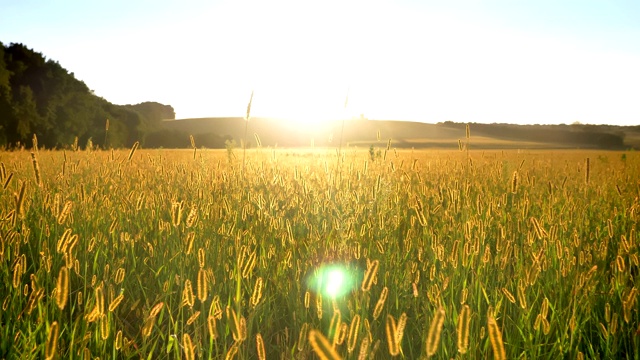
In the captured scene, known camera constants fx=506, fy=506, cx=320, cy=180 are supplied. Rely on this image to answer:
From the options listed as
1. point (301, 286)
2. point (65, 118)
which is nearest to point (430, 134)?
point (65, 118)

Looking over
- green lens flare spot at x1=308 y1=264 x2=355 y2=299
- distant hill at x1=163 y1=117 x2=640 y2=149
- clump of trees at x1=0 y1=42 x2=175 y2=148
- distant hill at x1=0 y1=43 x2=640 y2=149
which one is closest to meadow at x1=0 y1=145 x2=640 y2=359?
green lens flare spot at x1=308 y1=264 x2=355 y2=299

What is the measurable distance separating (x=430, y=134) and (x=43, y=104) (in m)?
43.5

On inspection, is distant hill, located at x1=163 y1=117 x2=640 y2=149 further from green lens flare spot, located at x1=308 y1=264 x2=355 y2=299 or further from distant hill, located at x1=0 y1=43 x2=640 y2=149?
green lens flare spot, located at x1=308 y1=264 x2=355 y2=299

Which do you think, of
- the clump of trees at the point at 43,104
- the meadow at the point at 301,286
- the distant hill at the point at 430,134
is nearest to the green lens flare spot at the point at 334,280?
the meadow at the point at 301,286

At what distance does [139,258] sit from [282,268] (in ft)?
2.37

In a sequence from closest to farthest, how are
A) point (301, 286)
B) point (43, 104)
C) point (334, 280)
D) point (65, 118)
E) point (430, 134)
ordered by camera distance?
point (334, 280)
point (301, 286)
point (43, 104)
point (65, 118)
point (430, 134)

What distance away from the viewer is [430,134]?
6028cm

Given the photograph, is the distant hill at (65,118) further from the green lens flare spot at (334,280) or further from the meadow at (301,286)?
the green lens flare spot at (334,280)

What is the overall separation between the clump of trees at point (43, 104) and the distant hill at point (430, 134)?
49.2 feet

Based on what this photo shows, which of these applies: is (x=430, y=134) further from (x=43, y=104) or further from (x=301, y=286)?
(x=301, y=286)

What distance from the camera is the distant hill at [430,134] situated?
4862cm

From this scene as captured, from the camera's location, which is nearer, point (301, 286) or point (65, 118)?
point (301, 286)

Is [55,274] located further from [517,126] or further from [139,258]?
[517,126]

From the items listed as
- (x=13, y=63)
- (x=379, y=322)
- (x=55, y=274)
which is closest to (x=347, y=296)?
(x=379, y=322)
